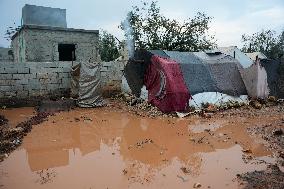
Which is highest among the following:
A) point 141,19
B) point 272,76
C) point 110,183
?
point 141,19

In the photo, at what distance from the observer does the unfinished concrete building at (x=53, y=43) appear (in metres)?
14.7

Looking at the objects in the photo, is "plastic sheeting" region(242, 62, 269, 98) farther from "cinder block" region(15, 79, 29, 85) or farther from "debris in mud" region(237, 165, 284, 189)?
"cinder block" region(15, 79, 29, 85)

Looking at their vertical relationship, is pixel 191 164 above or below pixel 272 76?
below

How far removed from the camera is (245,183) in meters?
4.29

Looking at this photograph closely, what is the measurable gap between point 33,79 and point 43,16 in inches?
394

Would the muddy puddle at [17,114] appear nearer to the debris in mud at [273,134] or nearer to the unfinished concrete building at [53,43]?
the unfinished concrete building at [53,43]

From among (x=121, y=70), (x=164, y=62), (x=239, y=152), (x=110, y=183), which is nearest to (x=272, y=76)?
(x=164, y=62)

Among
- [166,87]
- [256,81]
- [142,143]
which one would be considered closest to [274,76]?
[256,81]

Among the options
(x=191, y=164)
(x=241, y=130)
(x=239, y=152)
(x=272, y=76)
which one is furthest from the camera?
(x=272, y=76)

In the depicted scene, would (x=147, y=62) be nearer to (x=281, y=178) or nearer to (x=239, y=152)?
(x=239, y=152)

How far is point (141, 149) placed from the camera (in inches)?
239

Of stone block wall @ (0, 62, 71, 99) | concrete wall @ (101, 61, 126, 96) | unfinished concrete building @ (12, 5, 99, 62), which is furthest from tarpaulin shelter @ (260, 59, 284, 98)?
unfinished concrete building @ (12, 5, 99, 62)

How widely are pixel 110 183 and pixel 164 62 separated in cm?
634

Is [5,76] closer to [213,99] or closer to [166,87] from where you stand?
[166,87]
